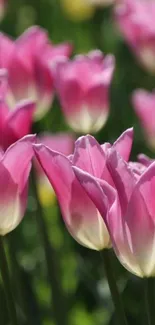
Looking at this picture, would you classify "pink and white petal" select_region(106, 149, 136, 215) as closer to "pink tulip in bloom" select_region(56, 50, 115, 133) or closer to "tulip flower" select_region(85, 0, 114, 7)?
"pink tulip in bloom" select_region(56, 50, 115, 133)

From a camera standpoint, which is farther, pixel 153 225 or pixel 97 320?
pixel 97 320

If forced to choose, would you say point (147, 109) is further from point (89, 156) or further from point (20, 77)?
point (89, 156)

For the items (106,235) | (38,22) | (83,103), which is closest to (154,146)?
(83,103)

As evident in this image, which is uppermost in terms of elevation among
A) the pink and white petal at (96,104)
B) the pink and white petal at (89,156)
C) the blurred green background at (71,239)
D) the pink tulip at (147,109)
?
the pink and white petal at (89,156)

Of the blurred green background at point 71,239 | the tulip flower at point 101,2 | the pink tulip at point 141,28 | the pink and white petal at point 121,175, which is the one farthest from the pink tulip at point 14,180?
the tulip flower at point 101,2

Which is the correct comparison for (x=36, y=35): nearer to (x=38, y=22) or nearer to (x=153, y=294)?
(x=153, y=294)

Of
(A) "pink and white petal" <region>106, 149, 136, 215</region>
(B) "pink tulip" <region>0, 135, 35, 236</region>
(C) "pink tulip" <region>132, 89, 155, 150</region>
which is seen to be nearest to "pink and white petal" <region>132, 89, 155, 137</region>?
(C) "pink tulip" <region>132, 89, 155, 150</region>

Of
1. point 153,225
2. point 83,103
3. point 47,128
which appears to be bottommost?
point 47,128

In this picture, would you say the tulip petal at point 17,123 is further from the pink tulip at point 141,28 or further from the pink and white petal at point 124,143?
the pink tulip at point 141,28
